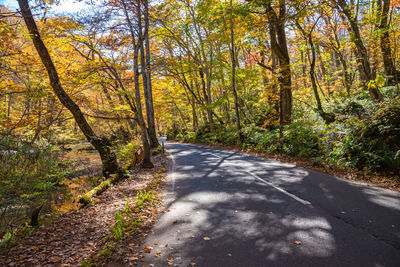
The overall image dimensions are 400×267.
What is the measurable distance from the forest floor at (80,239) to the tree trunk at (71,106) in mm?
2475

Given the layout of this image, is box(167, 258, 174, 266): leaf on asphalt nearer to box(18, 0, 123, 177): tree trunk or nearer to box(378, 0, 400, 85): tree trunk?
box(18, 0, 123, 177): tree trunk

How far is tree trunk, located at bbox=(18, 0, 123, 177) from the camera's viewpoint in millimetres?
7473

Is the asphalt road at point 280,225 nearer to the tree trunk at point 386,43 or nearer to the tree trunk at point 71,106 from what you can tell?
the tree trunk at point 71,106

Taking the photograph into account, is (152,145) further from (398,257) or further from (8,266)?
(398,257)

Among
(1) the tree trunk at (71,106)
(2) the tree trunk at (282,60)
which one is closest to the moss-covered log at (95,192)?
(1) the tree trunk at (71,106)

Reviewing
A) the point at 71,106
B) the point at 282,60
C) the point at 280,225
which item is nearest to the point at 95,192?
the point at 71,106

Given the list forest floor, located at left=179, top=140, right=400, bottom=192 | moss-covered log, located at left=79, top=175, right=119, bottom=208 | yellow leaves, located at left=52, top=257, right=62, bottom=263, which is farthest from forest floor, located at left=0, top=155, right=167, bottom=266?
forest floor, located at left=179, top=140, right=400, bottom=192

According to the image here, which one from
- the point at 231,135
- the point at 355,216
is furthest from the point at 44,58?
the point at 231,135

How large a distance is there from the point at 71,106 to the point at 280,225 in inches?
316

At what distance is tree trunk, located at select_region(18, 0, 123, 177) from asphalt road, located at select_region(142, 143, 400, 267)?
11.5ft

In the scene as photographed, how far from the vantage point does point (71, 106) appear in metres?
8.23

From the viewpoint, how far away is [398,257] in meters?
2.93

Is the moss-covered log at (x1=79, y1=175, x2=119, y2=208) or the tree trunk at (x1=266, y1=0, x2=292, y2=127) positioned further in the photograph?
the tree trunk at (x1=266, y1=0, x2=292, y2=127)

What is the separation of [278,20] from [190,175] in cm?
899
